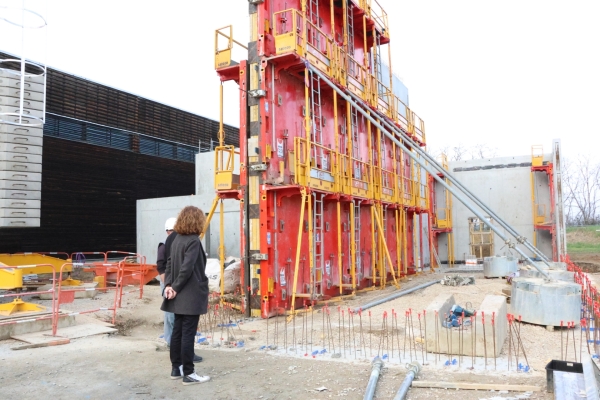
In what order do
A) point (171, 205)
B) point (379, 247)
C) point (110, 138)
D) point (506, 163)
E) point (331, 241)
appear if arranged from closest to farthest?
point (331, 241)
point (379, 247)
point (171, 205)
point (110, 138)
point (506, 163)

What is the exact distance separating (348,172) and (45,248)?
12.5m

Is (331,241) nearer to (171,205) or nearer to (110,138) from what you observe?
(171,205)

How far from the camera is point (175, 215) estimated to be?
19234 mm

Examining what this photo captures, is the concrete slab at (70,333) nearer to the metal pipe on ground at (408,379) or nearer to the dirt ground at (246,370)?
the dirt ground at (246,370)

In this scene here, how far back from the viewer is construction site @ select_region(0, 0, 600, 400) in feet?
19.3

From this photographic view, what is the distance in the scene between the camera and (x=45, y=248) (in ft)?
60.4

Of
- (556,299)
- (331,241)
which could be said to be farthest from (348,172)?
(556,299)

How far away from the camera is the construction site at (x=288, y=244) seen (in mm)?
5880

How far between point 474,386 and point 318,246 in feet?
25.1

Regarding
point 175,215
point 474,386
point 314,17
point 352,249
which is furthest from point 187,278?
point 175,215

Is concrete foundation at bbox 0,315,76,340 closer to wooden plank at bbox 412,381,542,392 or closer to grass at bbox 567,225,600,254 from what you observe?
wooden plank at bbox 412,381,542,392

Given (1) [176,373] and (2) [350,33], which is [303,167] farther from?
(2) [350,33]

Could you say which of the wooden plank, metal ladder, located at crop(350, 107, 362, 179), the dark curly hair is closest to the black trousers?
the dark curly hair

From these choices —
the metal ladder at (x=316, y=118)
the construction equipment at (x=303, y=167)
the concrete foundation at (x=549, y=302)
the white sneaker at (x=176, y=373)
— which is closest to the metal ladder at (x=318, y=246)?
the construction equipment at (x=303, y=167)
